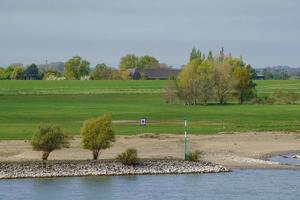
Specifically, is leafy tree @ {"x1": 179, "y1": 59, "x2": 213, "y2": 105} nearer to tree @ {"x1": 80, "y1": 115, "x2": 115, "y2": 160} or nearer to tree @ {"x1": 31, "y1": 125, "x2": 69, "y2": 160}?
tree @ {"x1": 80, "y1": 115, "x2": 115, "y2": 160}

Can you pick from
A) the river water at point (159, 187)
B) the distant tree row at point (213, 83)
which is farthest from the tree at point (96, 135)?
the distant tree row at point (213, 83)

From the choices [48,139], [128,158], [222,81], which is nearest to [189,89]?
[222,81]

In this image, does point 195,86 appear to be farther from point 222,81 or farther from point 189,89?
point 222,81

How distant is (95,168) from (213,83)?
248ft

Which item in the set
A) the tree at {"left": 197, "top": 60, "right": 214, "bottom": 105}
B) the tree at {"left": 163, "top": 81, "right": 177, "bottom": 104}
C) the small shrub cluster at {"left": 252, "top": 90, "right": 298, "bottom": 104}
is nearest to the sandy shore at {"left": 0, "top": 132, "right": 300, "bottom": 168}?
the tree at {"left": 197, "top": 60, "right": 214, "bottom": 105}

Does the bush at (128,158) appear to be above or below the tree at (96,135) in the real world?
below

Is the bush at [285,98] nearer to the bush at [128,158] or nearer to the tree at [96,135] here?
the tree at [96,135]

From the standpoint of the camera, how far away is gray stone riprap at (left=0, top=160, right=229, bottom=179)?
48125mm

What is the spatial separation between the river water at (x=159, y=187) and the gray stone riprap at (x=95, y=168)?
618 mm

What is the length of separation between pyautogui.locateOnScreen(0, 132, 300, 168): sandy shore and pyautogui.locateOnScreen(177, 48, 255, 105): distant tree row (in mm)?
48189

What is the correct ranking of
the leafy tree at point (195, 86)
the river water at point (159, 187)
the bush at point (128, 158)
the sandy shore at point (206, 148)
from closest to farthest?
the river water at point (159, 187), the bush at point (128, 158), the sandy shore at point (206, 148), the leafy tree at point (195, 86)

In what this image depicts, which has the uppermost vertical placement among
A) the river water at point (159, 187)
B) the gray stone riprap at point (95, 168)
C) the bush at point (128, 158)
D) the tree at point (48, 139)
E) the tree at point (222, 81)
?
the tree at point (222, 81)

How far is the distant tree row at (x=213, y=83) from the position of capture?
121875 mm

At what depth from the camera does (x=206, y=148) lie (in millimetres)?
62062
